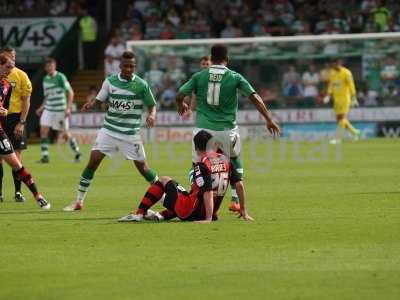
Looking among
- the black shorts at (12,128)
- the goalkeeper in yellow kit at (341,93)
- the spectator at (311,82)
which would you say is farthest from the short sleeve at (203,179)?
the spectator at (311,82)

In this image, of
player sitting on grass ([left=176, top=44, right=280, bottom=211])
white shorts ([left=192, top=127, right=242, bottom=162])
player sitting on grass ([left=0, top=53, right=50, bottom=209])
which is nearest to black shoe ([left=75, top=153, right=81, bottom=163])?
player sitting on grass ([left=0, top=53, right=50, bottom=209])

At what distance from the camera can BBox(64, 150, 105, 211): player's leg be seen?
1672 cm

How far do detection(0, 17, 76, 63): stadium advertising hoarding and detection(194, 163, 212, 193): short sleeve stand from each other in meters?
30.2

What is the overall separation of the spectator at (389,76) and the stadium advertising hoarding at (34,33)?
11.7 meters

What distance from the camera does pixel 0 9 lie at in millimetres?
46031

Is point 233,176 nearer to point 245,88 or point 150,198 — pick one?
point 150,198

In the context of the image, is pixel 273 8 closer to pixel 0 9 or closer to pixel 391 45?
pixel 391 45

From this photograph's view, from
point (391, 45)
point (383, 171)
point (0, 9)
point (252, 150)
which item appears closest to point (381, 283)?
point (383, 171)

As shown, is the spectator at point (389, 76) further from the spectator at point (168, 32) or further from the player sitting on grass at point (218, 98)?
the player sitting on grass at point (218, 98)

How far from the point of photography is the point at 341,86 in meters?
36.2

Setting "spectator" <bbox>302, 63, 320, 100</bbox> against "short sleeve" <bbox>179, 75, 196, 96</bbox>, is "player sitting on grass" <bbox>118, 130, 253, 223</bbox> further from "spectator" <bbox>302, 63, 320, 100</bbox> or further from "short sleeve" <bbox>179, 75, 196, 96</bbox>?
"spectator" <bbox>302, 63, 320, 100</bbox>

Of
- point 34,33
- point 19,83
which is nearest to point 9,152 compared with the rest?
point 19,83

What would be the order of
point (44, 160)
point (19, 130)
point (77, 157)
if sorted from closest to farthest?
point (19, 130), point (44, 160), point (77, 157)

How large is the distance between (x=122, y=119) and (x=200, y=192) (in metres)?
2.54
